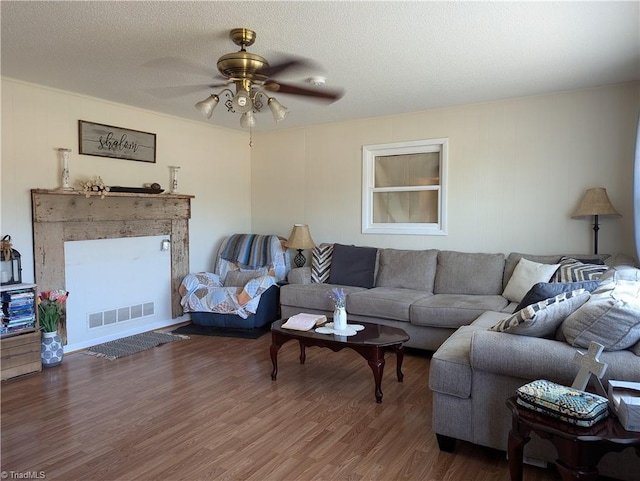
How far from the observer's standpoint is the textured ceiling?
2.50 metres

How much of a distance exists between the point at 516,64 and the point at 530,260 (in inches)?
69.1

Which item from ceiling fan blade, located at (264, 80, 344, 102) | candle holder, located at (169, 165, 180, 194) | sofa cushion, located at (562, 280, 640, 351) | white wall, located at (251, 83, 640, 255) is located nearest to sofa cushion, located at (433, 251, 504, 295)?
white wall, located at (251, 83, 640, 255)

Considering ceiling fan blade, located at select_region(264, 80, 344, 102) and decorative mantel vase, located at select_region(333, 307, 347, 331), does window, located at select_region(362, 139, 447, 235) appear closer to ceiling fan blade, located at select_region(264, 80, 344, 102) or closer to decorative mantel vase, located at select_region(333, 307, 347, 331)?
decorative mantel vase, located at select_region(333, 307, 347, 331)

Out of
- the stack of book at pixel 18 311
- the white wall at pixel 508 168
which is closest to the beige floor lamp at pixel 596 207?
the white wall at pixel 508 168

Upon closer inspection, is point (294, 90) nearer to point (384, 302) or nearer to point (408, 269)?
point (384, 302)

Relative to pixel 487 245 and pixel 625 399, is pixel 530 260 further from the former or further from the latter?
pixel 625 399

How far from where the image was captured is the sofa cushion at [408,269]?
462 centimetres

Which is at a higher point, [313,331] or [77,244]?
[77,244]

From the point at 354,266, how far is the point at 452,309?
1.41 meters

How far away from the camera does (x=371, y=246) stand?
5406 millimetres

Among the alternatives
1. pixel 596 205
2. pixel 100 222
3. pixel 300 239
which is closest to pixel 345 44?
pixel 596 205

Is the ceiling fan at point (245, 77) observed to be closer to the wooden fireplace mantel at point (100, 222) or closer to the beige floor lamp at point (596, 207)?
the wooden fireplace mantel at point (100, 222)

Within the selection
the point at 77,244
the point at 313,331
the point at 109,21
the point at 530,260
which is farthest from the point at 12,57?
the point at 530,260

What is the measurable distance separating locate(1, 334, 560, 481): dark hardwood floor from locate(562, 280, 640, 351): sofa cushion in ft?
1.76
